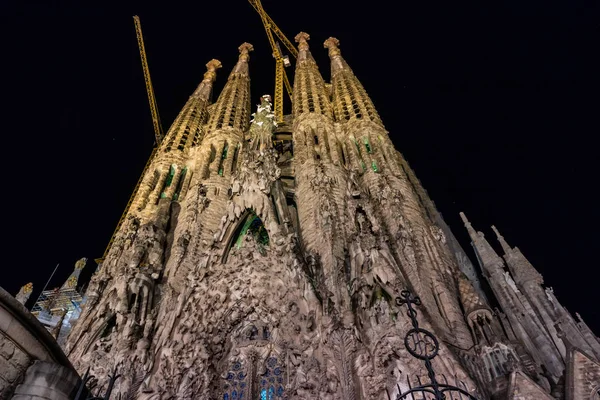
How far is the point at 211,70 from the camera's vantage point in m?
33.2

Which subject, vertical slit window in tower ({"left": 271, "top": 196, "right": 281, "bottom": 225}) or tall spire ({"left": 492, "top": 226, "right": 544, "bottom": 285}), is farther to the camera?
tall spire ({"left": 492, "top": 226, "right": 544, "bottom": 285})

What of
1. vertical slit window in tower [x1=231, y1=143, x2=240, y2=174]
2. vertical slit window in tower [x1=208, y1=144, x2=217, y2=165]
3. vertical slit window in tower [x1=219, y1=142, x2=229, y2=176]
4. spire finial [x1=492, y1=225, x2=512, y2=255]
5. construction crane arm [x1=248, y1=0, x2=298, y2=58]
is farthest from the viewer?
construction crane arm [x1=248, y1=0, x2=298, y2=58]

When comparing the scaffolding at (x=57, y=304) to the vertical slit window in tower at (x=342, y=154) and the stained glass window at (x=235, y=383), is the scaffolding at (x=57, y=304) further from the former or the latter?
the vertical slit window in tower at (x=342, y=154)

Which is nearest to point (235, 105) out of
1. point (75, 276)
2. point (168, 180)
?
point (168, 180)

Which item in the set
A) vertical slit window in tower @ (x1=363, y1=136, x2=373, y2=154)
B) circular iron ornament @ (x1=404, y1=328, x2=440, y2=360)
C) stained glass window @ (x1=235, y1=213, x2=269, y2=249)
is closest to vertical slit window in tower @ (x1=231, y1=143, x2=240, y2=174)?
stained glass window @ (x1=235, y1=213, x2=269, y2=249)

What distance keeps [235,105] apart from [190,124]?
300 centimetres

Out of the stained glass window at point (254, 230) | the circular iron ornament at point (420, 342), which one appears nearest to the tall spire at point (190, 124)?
the stained glass window at point (254, 230)

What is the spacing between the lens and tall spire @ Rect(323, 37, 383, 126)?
2170cm

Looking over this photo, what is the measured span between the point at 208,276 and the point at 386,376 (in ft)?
20.6

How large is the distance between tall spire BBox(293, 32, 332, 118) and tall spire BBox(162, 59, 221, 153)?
19.6 feet

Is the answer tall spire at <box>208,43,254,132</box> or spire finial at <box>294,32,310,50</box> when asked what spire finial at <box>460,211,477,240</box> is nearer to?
tall spire at <box>208,43,254,132</box>

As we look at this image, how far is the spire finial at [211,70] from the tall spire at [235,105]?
79.4 inches

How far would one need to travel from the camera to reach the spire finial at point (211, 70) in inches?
1276

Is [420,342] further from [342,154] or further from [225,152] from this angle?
[225,152]
